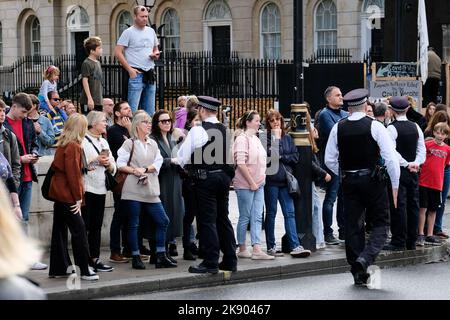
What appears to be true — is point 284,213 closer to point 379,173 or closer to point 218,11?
point 379,173

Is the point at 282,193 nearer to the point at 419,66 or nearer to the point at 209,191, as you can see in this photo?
the point at 209,191

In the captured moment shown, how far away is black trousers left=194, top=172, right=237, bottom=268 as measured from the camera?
11.1 meters

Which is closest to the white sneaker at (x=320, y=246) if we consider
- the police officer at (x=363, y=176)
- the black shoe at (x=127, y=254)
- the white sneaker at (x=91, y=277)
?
the police officer at (x=363, y=176)

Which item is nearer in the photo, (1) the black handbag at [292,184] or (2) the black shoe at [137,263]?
(2) the black shoe at [137,263]

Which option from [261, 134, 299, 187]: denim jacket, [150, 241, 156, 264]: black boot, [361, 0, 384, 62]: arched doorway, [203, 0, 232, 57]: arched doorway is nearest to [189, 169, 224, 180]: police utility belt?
[150, 241, 156, 264]: black boot

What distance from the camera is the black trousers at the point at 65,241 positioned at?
35.1ft

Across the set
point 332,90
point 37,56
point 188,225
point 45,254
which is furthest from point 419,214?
point 37,56

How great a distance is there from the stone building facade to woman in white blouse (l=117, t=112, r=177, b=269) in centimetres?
2279

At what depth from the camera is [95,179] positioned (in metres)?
11.3

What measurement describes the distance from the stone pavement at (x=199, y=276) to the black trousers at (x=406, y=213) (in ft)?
0.62

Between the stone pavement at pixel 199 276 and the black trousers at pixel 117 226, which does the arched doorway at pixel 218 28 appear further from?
the black trousers at pixel 117 226
